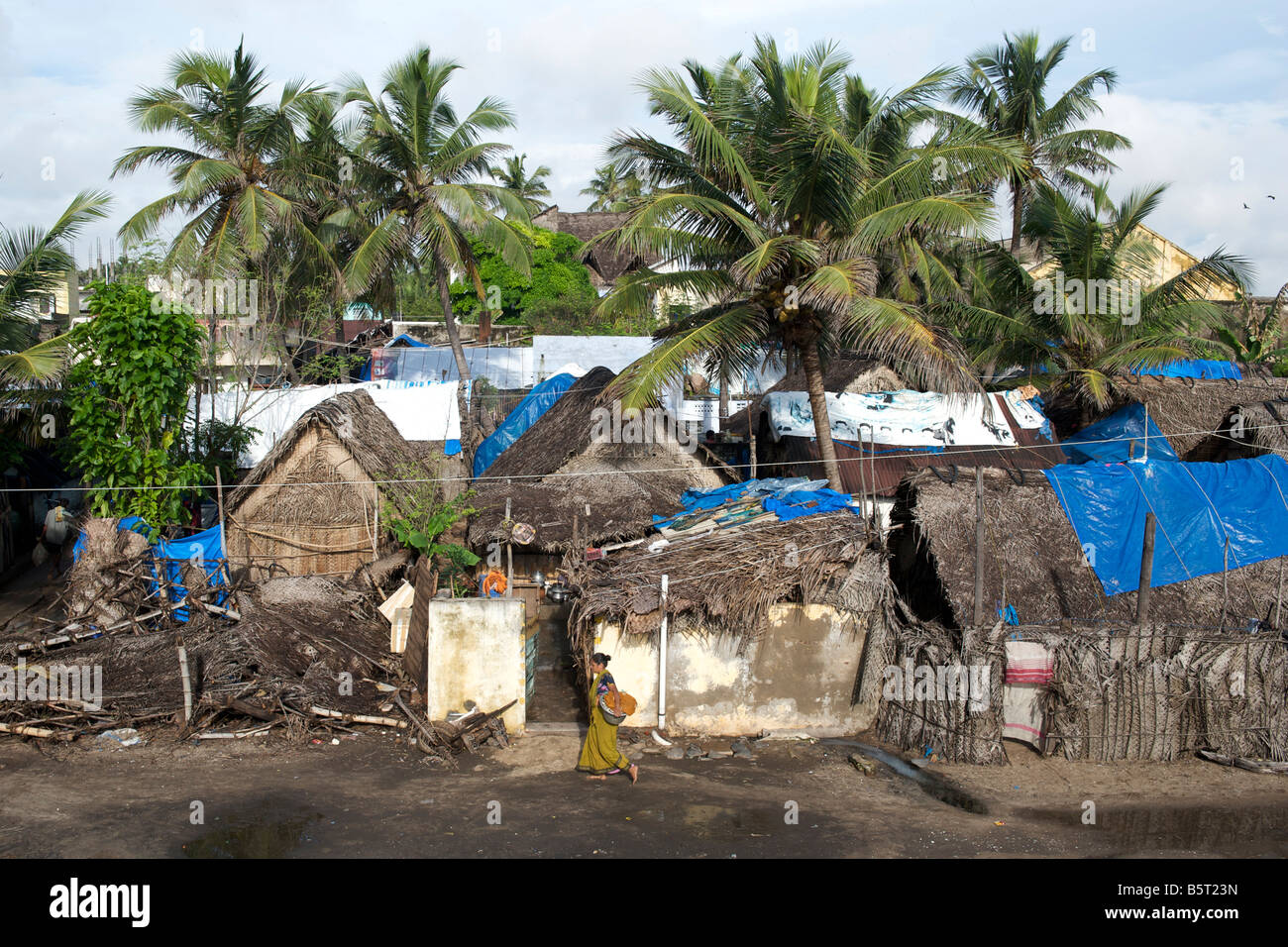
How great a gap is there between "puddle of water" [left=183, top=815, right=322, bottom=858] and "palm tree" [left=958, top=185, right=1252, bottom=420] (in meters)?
13.5

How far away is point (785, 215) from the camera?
1310cm

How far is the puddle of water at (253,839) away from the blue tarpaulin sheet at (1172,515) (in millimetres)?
9636

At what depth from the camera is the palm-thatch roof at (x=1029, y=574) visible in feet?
37.7

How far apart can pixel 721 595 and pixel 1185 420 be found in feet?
40.1

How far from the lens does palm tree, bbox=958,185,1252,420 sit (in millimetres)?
16297

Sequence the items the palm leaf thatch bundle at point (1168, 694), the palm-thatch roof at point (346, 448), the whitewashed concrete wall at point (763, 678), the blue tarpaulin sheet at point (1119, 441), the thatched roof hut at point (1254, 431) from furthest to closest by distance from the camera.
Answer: the blue tarpaulin sheet at point (1119, 441), the palm-thatch roof at point (346, 448), the thatched roof hut at point (1254, 431), the whitewashed concrete wall at point (763, 678), the palm leaf thatch bundle at point (1168, 694)

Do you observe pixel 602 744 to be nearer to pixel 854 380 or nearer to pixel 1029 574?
pixel 1029 574

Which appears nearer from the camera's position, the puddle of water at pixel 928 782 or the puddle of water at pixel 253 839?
the puddle of water at pixel 253 839

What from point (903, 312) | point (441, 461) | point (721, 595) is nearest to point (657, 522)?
point (721, 595)

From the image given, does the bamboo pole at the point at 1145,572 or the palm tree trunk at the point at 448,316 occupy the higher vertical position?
the palm tree trunk at the point at 448,316

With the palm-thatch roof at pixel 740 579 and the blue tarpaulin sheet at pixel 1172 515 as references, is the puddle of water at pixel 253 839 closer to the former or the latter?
the palm-thatch roof at pixel 740 579

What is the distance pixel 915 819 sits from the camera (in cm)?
852

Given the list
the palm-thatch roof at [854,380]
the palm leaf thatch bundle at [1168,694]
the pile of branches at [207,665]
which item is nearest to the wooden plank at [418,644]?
the pile of branches at [207,665]

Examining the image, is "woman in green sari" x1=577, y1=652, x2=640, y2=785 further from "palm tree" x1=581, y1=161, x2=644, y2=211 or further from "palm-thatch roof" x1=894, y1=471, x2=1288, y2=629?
"palm tree" x1=581, y1=161, x2=644, y2=211
